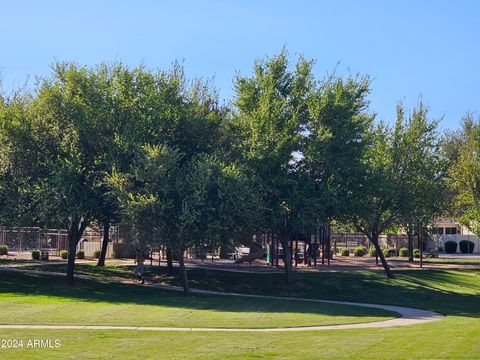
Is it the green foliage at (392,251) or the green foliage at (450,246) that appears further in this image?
the green foliage at (450,246)

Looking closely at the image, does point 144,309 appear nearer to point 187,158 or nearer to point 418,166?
point 187,158

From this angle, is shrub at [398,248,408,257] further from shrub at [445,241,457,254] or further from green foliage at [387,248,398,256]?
shrub at [445,241,457,254]

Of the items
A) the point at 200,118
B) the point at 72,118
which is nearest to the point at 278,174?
the point at 200,118

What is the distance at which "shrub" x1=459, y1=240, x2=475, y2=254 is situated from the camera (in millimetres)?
67075

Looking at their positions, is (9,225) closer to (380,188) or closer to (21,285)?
(21,285)

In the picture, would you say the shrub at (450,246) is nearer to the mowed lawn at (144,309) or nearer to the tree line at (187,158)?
the tree line at (187,158)

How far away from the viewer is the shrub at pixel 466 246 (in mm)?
67075

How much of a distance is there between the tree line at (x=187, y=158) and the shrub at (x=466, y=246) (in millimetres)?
31369

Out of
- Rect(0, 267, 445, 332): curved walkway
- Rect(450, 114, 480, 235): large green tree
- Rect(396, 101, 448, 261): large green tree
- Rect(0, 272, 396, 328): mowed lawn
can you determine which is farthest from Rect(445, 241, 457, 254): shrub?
Rect(0, 272, 396, 328): mowed lawn

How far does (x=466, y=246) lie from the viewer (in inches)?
2648

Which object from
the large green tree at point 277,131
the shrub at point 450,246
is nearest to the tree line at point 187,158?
the large green tree at point 277,131

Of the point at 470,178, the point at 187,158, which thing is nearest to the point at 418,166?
the point at 470,178

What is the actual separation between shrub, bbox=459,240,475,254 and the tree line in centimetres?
3137

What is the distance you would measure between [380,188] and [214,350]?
23.0m
